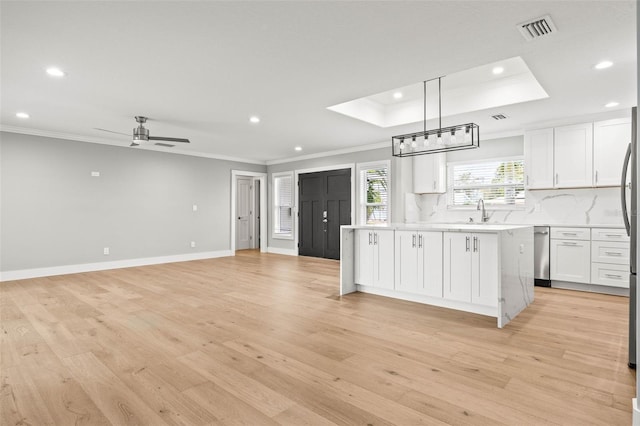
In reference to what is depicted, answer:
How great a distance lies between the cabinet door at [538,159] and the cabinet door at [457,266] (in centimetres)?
274

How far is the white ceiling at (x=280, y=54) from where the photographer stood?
2.42 meters

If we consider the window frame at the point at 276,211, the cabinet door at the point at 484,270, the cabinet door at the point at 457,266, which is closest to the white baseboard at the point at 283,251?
the window frame at the point at 276,211

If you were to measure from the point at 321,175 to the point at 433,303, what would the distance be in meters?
5.03

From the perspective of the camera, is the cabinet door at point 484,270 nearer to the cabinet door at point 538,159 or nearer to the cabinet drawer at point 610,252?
the cabinet drawer at point 610,252

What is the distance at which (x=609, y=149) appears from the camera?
4863 millimetres

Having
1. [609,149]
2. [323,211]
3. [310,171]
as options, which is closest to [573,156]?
[609,149]

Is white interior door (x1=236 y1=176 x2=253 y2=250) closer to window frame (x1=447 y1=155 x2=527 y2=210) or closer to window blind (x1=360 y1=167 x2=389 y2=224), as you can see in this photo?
window blind (x1=360 y1=167 x2=389 y2=224)

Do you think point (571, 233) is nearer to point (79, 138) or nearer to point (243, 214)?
point (243, 214)

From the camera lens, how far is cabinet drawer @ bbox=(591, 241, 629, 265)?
4.57 m

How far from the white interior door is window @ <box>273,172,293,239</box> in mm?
1464

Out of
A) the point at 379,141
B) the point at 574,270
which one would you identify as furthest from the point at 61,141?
the point at 574,270

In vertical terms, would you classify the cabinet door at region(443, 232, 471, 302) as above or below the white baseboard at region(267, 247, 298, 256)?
above

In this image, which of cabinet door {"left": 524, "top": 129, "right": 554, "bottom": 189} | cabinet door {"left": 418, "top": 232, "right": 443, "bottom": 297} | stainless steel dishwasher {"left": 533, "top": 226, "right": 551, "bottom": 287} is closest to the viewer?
cabinet door {"left": 418, "top": 232, "right": 443, "bottom": 297}

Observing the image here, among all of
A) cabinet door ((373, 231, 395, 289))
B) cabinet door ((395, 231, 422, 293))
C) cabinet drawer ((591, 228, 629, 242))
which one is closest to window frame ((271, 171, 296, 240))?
Result: cabinet door ((373, 231, 395, 289))
